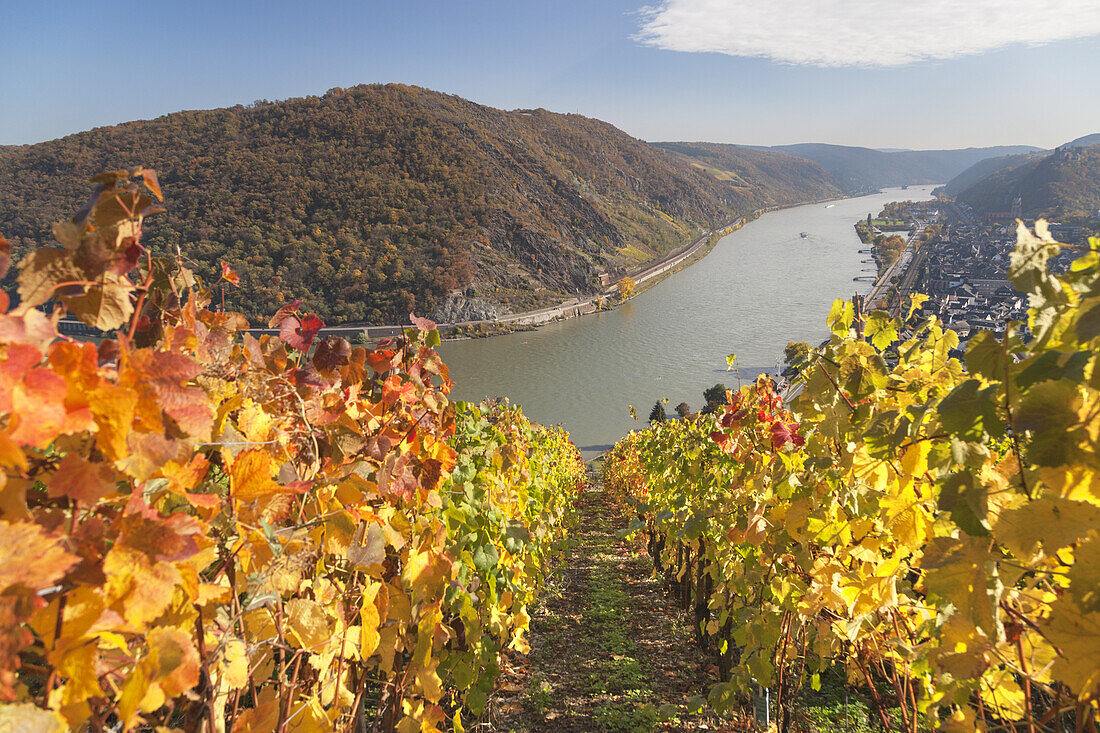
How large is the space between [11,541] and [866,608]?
1.82 meters

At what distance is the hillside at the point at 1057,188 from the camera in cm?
6156

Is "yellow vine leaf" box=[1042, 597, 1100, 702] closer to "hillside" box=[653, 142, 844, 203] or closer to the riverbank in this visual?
the riverbank

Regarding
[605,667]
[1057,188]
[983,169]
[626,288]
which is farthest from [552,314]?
[983,169]

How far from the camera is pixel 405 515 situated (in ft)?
5.99

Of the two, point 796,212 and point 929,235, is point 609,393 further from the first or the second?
point 796,212

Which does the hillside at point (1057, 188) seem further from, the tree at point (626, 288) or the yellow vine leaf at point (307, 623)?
the yellow vine leaf at point (307, 623)

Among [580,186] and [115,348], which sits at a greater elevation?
[580,186]

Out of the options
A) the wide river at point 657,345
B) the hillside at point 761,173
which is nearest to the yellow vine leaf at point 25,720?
the wide river at point 657,345

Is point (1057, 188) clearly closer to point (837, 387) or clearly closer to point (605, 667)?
point (605, 667)

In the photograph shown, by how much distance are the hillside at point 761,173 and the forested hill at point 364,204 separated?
61462 millimetres

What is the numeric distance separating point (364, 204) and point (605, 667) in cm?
6334

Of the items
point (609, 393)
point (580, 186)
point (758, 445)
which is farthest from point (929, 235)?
point (758, 445)

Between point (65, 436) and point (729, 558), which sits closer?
point (65, 436)

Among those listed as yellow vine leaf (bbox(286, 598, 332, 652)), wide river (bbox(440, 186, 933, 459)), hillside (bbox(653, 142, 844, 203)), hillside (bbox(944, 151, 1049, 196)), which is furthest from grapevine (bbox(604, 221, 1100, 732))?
hillside (bbox(944, 151, 1049, 196))
